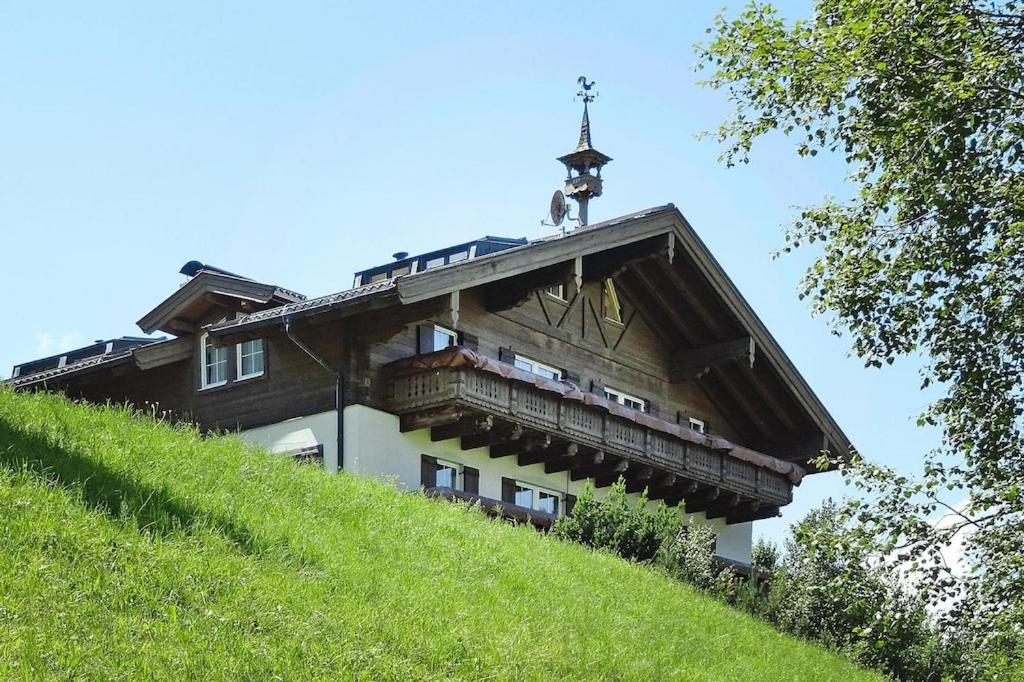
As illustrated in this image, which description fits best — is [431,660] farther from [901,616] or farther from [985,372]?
[985,372]

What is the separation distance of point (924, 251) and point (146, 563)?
409 inches

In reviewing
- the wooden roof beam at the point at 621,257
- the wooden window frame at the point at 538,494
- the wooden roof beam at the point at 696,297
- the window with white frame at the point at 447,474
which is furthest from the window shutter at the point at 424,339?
the wooden roof beam at the point at 696,297

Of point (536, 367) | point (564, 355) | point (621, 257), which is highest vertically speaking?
point (621, 257)

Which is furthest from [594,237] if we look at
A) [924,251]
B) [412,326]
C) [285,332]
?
[924,251]

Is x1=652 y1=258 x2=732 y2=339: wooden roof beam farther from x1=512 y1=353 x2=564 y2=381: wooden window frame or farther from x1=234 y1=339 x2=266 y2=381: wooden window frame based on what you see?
x1=234 y1=339 x2=266 y2=381: wooden window frame

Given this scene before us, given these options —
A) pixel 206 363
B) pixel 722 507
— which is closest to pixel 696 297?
pixel 722 507

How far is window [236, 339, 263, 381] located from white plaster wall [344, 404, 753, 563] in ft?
9.73

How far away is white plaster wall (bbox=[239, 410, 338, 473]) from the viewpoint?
29.5 m

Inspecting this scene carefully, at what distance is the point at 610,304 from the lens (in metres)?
36.1

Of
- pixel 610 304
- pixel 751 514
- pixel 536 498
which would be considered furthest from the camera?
pixel 751 514

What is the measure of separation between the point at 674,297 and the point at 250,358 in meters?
10.6

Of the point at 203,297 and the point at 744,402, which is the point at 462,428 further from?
the point at 744,402

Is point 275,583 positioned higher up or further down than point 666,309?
further down

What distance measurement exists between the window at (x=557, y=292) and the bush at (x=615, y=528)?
6.82 m
